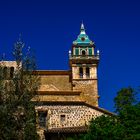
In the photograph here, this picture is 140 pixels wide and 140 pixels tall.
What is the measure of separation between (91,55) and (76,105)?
50.4 feet

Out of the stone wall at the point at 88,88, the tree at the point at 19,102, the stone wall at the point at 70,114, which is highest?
the stone wall at the point at 88,88

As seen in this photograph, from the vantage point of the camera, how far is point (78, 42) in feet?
187

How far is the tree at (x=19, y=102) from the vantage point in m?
17.8

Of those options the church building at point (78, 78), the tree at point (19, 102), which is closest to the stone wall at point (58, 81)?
the church building at point (78, 78)


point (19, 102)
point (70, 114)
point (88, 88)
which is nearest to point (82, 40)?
point (88, 88)

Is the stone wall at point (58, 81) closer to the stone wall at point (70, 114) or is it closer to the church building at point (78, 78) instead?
the church building at point (78, 78)

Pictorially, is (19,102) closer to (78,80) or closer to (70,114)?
(70,114)


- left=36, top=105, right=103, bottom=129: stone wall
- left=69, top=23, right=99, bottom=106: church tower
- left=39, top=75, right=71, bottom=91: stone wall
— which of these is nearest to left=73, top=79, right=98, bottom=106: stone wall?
left=69, top=23, right=99, bottom=106: church tower

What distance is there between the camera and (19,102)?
1827 centimetres

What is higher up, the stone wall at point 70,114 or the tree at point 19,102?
the stone wall at point 70,114

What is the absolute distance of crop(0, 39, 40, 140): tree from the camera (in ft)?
58.2

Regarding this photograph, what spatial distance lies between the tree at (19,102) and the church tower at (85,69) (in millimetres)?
33376

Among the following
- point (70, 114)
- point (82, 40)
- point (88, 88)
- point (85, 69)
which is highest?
point (82, 40)

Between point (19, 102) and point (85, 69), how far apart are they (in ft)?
119
